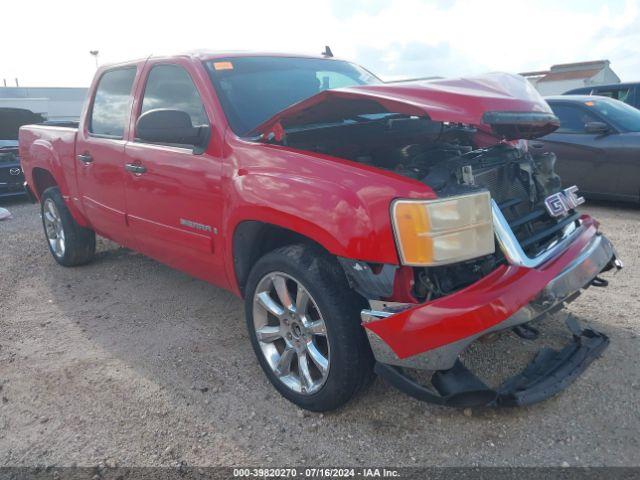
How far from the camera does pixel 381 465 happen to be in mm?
2395

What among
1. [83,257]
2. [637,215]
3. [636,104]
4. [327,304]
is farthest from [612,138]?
[83,257]

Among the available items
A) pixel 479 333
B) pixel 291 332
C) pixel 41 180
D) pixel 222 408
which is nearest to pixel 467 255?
pixel 479 333

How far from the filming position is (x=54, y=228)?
18.3 feet

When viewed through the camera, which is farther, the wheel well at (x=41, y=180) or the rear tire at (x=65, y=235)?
the wheel well at (x=41, y=180)

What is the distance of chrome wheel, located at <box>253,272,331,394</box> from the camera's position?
107 inches

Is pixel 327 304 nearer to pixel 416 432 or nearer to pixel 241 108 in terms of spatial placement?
pixel 416 432

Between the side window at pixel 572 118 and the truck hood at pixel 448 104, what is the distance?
4723mm

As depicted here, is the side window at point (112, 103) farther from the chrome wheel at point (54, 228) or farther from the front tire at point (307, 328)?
the front tire at point (307, 328)

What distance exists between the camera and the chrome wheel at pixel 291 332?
8.93ft

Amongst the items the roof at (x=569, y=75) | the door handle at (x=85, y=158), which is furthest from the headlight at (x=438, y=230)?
the roof at (x=569, y=75)

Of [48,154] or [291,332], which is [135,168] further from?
[48,154]

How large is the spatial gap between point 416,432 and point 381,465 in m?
0.29

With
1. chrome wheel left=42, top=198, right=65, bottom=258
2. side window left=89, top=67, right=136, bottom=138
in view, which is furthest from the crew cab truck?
chrome wheel left=42, top=198, right=65, bottom=258

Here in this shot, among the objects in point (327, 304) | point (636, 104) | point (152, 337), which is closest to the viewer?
point (327, 304)
